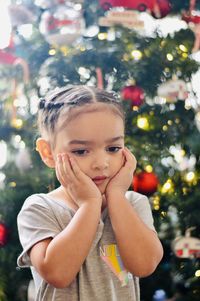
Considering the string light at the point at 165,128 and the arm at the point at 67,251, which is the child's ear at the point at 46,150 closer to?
the arm at the point at 67,251

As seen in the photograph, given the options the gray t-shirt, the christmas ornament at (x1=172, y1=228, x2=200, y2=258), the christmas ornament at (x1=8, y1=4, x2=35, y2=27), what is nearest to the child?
the gray t-shirt

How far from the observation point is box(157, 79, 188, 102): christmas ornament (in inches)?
62.5

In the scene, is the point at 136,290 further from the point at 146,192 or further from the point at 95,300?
the point at 146,192

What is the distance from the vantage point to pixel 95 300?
82 cm

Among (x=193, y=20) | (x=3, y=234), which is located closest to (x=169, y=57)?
(x=193, y=20)

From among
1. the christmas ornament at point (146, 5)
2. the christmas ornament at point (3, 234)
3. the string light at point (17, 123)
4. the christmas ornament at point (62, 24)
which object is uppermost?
the christmas ornament at point (146, 5)

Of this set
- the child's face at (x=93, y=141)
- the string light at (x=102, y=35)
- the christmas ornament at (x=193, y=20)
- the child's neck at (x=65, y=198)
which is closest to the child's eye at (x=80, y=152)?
the child's face at (x=93, y=141)

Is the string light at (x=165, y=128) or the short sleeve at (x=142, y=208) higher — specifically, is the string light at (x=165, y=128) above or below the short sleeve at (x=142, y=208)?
below

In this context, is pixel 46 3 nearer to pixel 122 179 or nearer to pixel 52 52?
pixel 52 52

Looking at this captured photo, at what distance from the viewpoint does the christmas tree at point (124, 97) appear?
1.56 m

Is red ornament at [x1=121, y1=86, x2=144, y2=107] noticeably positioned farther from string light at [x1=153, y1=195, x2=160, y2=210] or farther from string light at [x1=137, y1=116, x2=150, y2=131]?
string light at [x1=153, y1=195, x2=160, y2=210]

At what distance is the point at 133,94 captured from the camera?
1.54 m

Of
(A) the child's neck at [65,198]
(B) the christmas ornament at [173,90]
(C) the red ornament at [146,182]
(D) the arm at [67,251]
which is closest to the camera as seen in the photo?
(D) the arm at [67,251]

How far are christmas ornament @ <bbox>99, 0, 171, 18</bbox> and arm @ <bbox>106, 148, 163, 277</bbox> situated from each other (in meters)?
0.92
